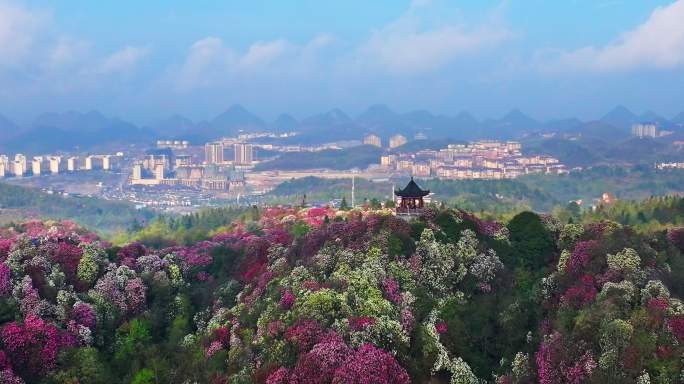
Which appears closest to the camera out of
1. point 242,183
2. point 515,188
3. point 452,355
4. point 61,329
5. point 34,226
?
point 452,355

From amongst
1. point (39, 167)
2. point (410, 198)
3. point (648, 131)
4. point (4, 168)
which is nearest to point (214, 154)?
point (39, 167)

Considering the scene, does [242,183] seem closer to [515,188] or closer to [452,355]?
[515,188]

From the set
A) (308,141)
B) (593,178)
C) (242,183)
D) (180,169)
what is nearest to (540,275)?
(593,178)

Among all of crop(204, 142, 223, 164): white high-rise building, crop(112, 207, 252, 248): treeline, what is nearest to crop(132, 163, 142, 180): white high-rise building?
crop(204, 142, 223, 164): white high-rise building

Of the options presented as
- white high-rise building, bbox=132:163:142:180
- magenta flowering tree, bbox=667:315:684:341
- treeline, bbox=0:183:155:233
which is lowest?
treeline, bbox=0:183:155:233

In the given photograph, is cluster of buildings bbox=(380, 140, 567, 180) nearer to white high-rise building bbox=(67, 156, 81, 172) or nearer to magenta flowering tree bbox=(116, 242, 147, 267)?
white high-rise building bbox=(67, 156, 81, 172)

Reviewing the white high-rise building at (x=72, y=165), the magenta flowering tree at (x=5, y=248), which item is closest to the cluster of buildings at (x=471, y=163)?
the white high-rise building at (x=72, y=165)
